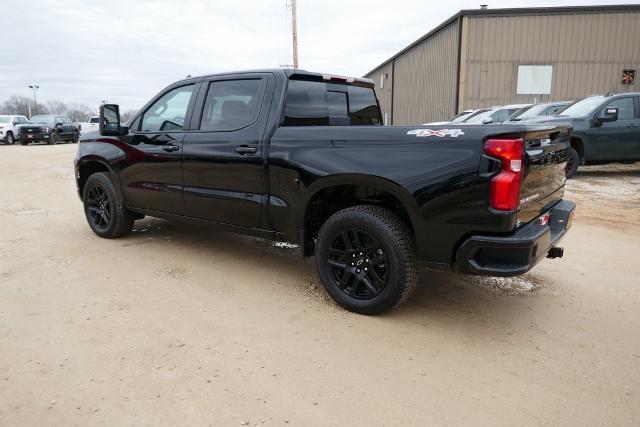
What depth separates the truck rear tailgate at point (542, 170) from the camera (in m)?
2.98

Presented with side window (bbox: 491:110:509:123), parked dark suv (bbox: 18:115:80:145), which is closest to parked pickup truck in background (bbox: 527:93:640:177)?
side window (bbox: 491:110:509:123)

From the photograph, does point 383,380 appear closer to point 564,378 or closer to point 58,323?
point 564,378

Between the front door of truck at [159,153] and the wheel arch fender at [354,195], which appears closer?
the wheel arch fender at [354,195]

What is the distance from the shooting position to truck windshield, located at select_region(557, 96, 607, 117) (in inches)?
396

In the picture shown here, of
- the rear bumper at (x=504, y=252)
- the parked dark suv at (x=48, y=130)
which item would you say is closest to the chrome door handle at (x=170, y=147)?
the rear bumper at (x=504, y=252)

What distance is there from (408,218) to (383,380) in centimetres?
124

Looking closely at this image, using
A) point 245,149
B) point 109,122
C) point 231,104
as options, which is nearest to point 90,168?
point 109,122

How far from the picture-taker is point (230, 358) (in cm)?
292

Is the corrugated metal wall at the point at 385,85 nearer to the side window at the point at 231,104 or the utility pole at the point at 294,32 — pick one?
the utility pole at the point at 294,32

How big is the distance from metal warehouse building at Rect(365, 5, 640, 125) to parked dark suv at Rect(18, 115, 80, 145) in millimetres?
21941

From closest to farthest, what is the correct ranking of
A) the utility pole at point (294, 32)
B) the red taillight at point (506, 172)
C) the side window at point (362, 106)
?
the red taillight at point (506, 172), the side window at point (362, 106), the utility pole at point (294, 32)

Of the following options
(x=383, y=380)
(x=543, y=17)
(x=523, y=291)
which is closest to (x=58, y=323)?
(x=383, y=380)

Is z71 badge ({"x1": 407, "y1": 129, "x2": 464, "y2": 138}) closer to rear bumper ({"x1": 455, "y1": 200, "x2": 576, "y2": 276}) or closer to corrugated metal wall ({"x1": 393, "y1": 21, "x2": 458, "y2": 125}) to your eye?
rear bumper ({"x1": 455, "y1": 200, "x2": 576, "y2": 276})

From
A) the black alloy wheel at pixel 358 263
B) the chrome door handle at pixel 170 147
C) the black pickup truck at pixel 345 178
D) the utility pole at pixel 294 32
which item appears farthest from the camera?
the utility pole at pixel 294 32
